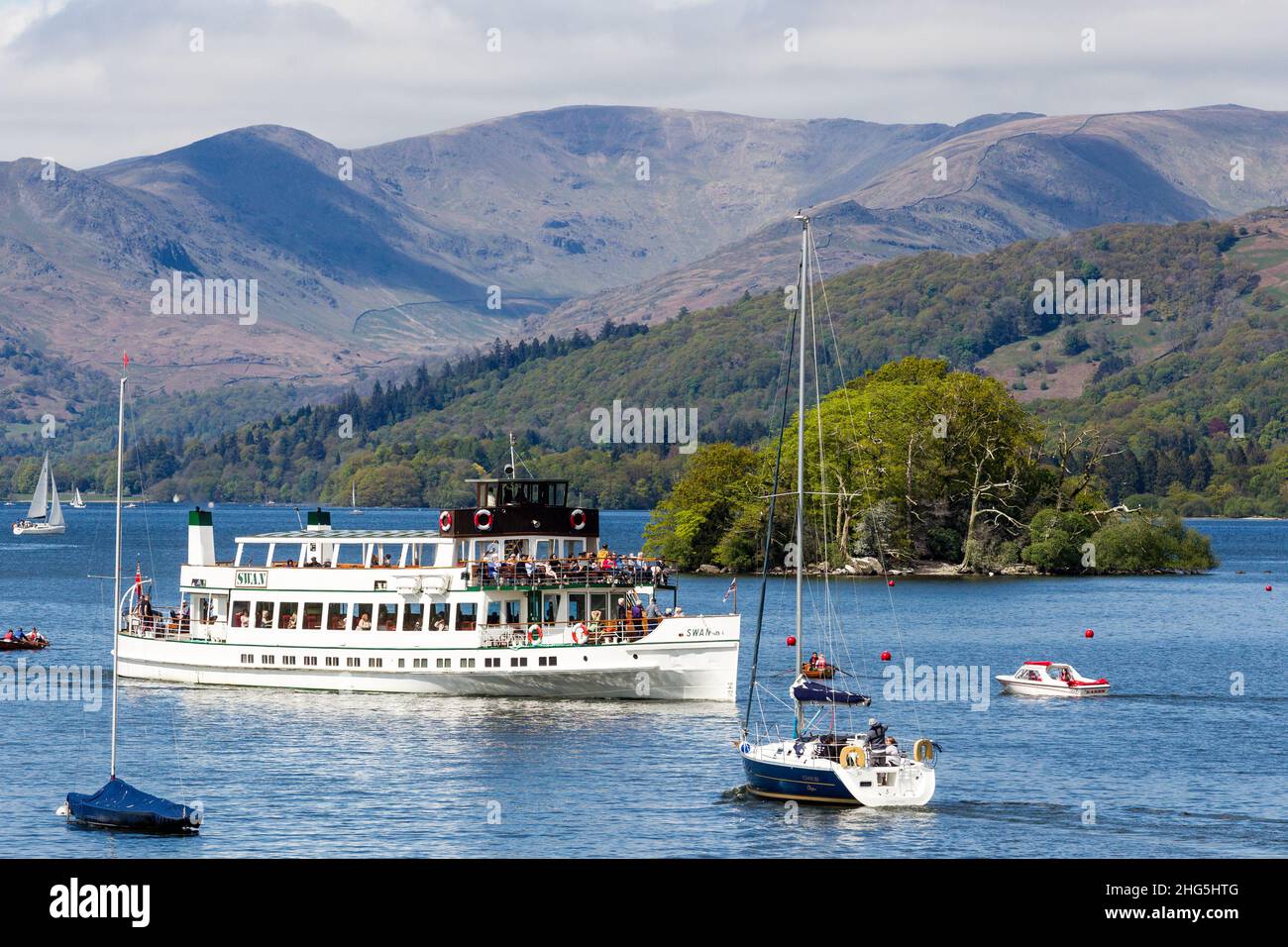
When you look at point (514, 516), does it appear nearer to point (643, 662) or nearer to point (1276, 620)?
point (643, 662)

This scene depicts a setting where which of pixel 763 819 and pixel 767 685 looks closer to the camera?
pixel 763 819

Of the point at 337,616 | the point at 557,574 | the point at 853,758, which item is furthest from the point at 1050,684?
the point at 853,758

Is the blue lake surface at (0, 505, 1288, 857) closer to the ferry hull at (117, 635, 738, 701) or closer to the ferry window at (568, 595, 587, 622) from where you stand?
the ferry hull at (117, 635, 738, 701)

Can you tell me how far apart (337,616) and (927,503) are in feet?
315

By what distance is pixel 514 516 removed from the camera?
7588 centimetres

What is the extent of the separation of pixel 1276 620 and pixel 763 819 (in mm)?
81873

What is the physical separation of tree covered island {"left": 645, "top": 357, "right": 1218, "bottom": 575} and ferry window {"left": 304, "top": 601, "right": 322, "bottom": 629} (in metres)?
82.7

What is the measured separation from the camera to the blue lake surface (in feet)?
158

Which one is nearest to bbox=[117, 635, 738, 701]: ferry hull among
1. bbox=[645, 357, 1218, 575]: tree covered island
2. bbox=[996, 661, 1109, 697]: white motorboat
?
bbox=[996, 661, 1109, 697]: white motorboat

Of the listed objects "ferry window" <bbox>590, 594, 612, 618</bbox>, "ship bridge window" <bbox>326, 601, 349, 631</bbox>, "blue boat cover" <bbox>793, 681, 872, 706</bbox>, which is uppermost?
"ferry window" <bbox>590, 594, 612, 618</bbox>

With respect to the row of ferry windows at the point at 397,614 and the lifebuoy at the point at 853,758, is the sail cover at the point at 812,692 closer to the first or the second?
the lifebuoy at the point at 853,758

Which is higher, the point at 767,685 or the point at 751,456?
the point at 751,456

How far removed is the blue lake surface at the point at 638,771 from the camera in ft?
158
